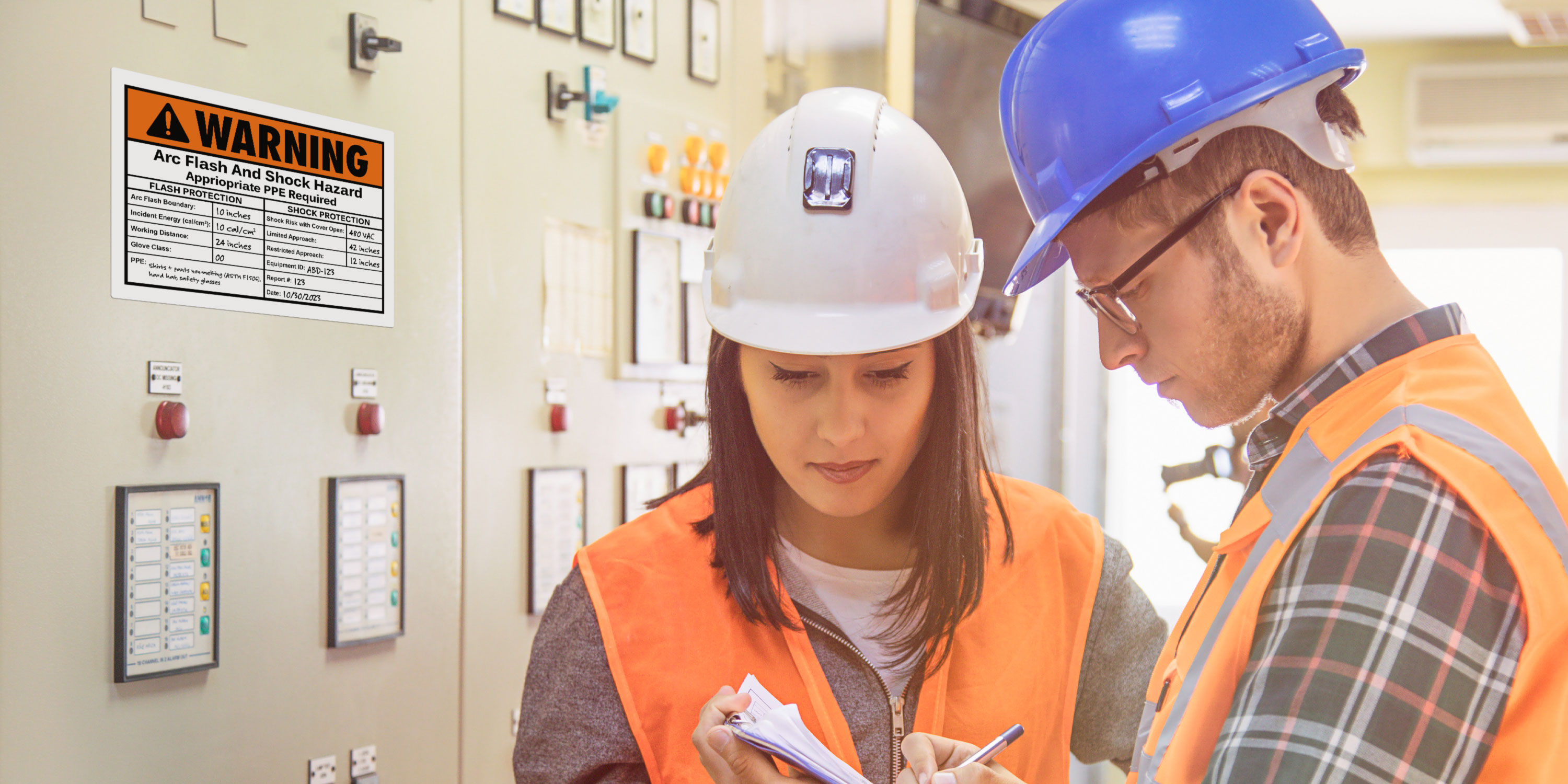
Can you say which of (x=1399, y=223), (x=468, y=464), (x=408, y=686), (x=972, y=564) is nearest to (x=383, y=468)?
(x=468, y=464)

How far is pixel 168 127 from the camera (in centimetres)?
176

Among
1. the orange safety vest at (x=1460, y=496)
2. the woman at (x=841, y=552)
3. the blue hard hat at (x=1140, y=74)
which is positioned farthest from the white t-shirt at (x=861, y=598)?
the blue hard hat at (x=1140, y=74)

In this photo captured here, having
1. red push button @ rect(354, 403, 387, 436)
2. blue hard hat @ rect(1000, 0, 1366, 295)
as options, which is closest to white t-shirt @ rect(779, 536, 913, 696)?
blue hard hat @ rect(1000, 0, 1366, 295)

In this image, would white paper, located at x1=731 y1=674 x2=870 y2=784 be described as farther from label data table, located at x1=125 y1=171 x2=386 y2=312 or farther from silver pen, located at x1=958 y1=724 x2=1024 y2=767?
label data table, located at x1=125 y1=171 x2=386 y2=312

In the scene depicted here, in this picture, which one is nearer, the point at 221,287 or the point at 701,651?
the point at 701,651

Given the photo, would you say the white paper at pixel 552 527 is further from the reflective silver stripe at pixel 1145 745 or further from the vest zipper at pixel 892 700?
the reflective silver stripe at pixel 1145 745

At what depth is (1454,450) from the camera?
2.38 feet

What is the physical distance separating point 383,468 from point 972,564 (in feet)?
4.02

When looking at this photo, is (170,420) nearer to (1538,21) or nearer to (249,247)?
(249,247)

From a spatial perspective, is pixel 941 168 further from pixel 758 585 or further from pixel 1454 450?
pixel 1454 450

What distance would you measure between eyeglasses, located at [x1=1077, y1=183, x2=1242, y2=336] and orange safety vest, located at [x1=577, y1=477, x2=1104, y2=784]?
52 centimetres

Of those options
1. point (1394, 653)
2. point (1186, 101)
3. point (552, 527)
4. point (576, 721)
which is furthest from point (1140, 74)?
point (552, 527)

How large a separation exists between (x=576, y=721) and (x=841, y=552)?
41 cm

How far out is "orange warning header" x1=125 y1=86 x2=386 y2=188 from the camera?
68.7 inches
